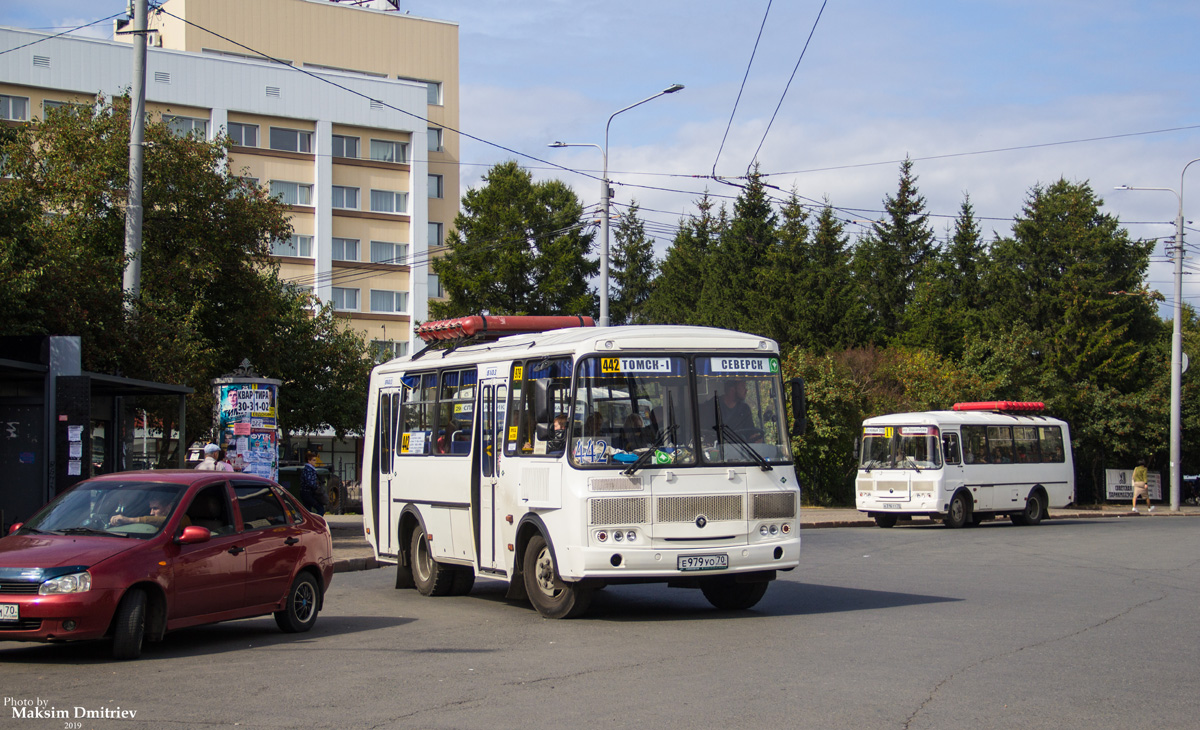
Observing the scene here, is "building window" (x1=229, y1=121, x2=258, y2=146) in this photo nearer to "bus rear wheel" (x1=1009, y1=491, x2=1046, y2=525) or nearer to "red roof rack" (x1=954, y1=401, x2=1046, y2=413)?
"red roof rack" (x1=954, y1=401, x2=1046, y2=413)

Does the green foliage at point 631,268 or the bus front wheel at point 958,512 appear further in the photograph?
the green foliage at point 631,268

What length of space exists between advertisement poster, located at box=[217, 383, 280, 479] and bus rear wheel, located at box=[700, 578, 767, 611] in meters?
12.1

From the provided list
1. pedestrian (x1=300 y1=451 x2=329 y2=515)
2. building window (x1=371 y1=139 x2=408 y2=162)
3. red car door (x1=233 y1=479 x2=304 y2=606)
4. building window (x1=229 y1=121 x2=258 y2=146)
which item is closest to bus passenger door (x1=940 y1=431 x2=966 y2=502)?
pedestrian (x1=300 y1=451 x2=329 y2=515)

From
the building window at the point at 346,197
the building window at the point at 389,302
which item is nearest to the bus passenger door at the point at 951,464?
the building window at the point at 389,302

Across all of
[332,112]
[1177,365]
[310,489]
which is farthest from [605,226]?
[332,112]

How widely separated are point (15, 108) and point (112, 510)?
5258cm

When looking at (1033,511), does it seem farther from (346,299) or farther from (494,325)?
(346,299)

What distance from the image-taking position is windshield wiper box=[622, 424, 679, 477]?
11727 millimetres

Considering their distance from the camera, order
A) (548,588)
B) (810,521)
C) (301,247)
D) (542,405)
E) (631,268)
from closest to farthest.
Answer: (548,588), (542,405), (810,521), (301,247), (631,268)

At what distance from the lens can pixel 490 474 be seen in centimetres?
1327

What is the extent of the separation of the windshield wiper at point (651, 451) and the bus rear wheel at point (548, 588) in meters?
1.19

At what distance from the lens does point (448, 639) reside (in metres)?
11.0

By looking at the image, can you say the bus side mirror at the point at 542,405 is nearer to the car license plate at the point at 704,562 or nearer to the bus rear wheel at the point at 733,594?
the car license plate at the point at 704,562

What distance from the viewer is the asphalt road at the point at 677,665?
24.3ft
